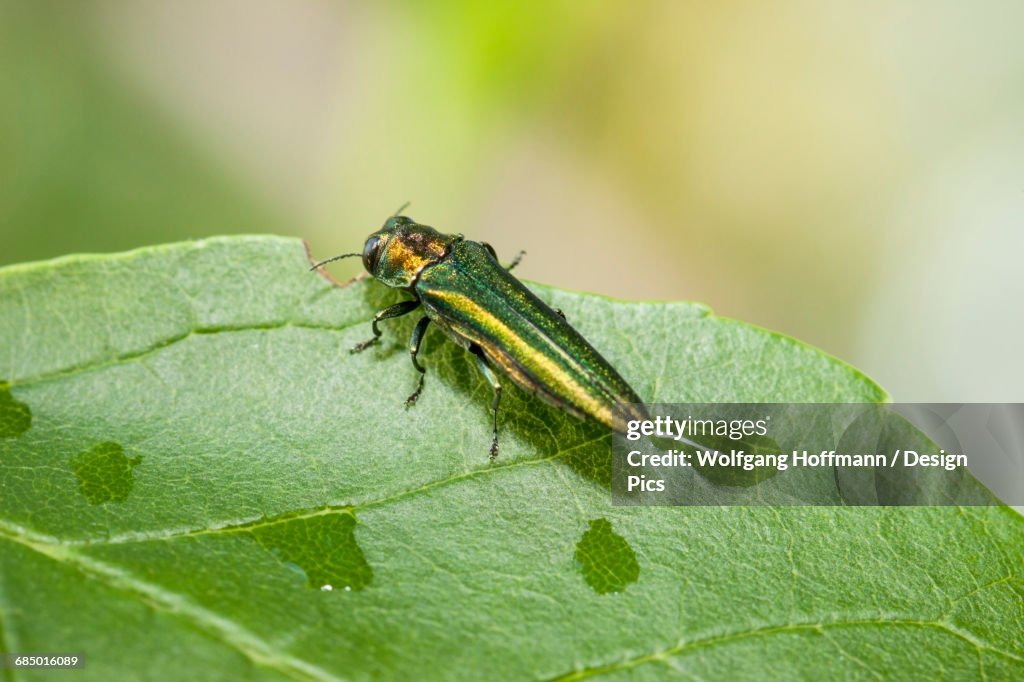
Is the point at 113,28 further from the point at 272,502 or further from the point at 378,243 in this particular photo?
the point at 272,502

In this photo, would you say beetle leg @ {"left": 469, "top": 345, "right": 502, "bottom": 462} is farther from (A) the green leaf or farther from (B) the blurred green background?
(B) the blurred green background

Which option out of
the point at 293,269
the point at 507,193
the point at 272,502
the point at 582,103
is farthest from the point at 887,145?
the point at 272,502

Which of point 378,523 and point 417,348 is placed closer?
point 378,523

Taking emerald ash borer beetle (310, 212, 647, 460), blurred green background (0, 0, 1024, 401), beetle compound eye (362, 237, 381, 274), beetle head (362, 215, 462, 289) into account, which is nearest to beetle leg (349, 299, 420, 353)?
emerald ash borer beetle (310, 212, 647, 460)

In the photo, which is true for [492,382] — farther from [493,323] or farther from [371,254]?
[371,254]

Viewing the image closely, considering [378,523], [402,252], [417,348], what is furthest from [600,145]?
[378,523]

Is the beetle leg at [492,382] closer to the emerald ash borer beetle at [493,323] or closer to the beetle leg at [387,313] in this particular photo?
the emerald ash borer beetle at [493,323]
